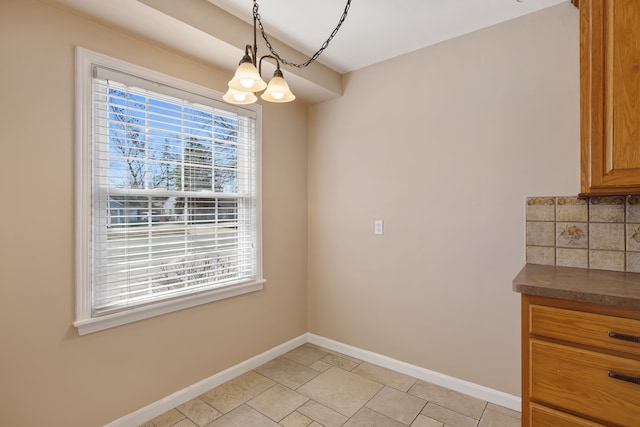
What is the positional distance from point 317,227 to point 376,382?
1.41 meters

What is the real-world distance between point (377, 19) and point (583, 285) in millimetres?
1869

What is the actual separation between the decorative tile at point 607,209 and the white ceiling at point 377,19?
1.19m

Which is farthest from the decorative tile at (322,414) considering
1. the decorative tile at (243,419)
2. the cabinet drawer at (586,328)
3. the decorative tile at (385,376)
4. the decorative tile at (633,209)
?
the decorative tile at (633,209)

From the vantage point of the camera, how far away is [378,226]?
2.70m

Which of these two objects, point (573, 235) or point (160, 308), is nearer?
point (573, 235)

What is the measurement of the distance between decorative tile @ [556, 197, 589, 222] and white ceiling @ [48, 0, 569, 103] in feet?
3.83

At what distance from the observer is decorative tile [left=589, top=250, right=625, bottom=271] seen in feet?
5.78

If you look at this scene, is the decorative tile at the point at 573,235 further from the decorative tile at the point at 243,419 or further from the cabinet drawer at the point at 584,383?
the decorative tile at the point at 243,419

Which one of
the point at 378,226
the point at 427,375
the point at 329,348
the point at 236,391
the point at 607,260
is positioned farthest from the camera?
the point at 329,348

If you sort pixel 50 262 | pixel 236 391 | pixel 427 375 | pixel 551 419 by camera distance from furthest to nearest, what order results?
pixel 427 375, pixel 236 391, pixel 50 262, pixel 551 419

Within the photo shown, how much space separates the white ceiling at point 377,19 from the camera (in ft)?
6.32

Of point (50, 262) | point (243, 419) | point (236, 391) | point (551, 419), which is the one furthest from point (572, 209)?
point (50, 262)

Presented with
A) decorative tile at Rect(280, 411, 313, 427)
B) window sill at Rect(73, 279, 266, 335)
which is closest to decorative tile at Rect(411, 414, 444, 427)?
decorative tile at Rect(280, 411, 313, 427)

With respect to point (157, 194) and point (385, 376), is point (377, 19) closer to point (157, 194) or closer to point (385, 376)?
point (157, 194)
